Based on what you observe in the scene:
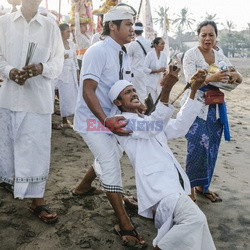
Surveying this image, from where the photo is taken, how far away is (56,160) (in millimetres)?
4410

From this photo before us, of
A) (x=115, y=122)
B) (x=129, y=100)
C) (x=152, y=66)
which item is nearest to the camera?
(x=115, y=122)

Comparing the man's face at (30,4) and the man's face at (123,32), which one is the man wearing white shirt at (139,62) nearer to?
the man's face at (123,32)

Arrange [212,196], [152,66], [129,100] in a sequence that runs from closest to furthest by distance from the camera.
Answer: [129,100] < [212,196] < [152,66]

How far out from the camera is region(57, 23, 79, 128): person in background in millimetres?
5945

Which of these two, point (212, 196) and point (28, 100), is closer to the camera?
point (28, 100)

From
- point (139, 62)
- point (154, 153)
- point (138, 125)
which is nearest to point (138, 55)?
point (139, 62)

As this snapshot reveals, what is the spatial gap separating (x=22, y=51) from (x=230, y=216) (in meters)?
2.47

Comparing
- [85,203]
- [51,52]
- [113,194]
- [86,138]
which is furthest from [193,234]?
[51,52]

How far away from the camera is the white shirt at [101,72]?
8.55 feet

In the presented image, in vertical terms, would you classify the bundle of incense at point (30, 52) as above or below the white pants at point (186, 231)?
above

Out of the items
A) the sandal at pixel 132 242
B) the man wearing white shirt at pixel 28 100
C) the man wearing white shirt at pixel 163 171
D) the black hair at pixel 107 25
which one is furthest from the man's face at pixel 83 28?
the sandal at pixel 132 242

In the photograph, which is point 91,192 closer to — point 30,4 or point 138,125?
point 138,125

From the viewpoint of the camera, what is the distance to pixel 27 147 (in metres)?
2.82

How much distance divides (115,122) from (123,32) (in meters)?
0.84
